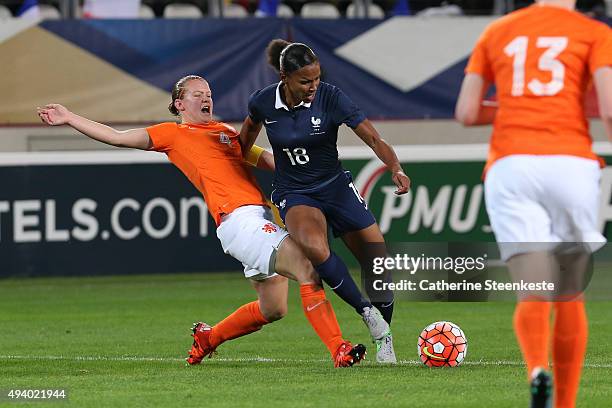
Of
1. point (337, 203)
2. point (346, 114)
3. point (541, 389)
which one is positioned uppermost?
point (346, 114)

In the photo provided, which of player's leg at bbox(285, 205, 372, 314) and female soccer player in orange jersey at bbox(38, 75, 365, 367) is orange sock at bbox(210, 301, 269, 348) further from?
player's leg at bbox(285, 205, 372, 314)

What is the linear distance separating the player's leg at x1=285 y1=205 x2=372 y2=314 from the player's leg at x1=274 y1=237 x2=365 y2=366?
0.08 m

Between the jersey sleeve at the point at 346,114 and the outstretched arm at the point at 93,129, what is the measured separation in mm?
1147

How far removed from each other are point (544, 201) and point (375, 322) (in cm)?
291

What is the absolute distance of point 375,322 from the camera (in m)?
8.45

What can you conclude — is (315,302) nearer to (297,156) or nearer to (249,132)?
(297,156)

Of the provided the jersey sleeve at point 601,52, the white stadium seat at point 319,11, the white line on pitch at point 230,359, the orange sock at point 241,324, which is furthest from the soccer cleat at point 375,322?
the white stadium seat at point 319,11

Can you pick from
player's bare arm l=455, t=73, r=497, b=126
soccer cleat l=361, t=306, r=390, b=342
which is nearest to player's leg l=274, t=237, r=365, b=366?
soccer cleat l=361, t=306, r=390, b=342

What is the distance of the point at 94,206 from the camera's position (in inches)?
613

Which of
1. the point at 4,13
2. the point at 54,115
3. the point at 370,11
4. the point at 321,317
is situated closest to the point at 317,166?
the point at 321,317

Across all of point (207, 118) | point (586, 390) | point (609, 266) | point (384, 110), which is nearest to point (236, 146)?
point (207, 118)

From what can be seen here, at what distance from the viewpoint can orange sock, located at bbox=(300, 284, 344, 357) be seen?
829 centimetres

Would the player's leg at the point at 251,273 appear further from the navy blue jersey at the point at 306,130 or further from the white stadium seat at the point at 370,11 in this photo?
the white stadium seat at the point at 370,11

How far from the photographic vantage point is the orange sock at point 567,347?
5.71 meters
